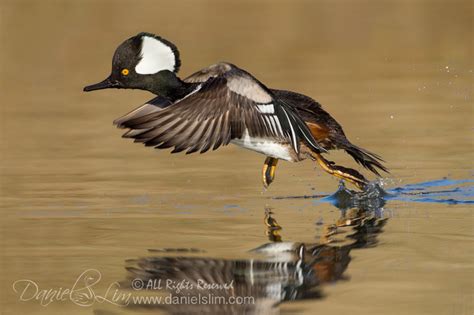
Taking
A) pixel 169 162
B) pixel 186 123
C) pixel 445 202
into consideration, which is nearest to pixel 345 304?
pixel 186 123

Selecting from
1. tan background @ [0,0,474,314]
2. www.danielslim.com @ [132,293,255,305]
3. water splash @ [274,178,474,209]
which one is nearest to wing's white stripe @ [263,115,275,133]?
tan background @ [0,0,474,314]

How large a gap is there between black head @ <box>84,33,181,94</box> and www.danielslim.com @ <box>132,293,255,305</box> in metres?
3.17

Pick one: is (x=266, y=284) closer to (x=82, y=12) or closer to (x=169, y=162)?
(x=169, y=162)

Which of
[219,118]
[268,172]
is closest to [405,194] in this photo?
[268,172]

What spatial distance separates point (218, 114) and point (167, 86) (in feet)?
3.14

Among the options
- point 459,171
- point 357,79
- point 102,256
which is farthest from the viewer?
point 357,79

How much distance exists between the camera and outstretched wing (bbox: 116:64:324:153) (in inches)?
320

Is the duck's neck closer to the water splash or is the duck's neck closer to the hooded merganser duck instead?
the hooded merganser duck

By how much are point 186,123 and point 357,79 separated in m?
8.40

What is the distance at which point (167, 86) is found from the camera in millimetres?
9242

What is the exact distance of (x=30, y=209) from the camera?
8.87 metres

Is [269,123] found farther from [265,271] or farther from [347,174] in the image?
[265,271]

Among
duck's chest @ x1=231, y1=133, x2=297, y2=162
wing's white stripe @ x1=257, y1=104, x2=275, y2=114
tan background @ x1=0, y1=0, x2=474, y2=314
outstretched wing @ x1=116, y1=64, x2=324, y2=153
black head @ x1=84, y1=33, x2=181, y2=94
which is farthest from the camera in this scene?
black head @ x1=84, y1=33, x2=181, y2=94

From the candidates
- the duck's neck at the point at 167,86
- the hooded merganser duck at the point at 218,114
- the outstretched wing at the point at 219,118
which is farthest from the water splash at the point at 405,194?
the duck's neck at the point at 167,86
